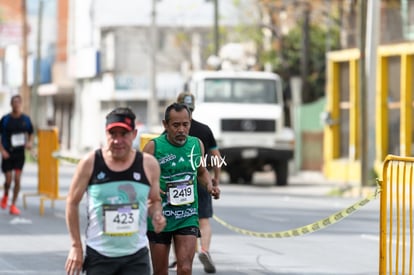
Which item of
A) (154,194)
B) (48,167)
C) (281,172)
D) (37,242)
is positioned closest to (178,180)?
(154,194)

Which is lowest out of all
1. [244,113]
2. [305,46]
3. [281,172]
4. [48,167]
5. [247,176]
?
[247,176]

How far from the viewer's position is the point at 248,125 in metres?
33.1

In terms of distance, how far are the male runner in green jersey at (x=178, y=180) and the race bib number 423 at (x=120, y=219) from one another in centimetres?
233

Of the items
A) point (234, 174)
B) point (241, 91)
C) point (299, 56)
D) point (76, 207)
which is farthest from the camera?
point (299, 56)

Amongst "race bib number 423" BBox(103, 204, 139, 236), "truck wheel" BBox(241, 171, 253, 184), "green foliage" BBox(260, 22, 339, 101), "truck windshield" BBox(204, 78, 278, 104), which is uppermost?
"green foliage" BBox(260, 22, 339, 101)

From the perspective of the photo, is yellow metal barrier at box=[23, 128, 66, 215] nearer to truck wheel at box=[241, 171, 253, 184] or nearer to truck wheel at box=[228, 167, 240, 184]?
truck wheel at box=[228, 167, 240, 184]

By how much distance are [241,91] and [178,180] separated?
23145 millimetres

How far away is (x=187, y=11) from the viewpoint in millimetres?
68250

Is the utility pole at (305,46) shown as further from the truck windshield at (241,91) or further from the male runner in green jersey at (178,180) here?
the male runner in green jersey at (178,180)

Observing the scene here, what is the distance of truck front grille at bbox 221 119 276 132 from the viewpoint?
32844 mm

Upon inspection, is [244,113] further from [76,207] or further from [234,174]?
[76,207]

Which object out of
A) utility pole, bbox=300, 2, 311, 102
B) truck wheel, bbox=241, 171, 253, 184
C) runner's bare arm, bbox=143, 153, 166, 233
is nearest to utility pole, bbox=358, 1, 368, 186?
truck wheel, bbox=241, 171, 253, 184

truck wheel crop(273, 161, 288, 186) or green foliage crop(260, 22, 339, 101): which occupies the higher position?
green foliage crop(260, 22, 339, 101)

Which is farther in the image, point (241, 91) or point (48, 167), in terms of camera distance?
point (241, 91)
